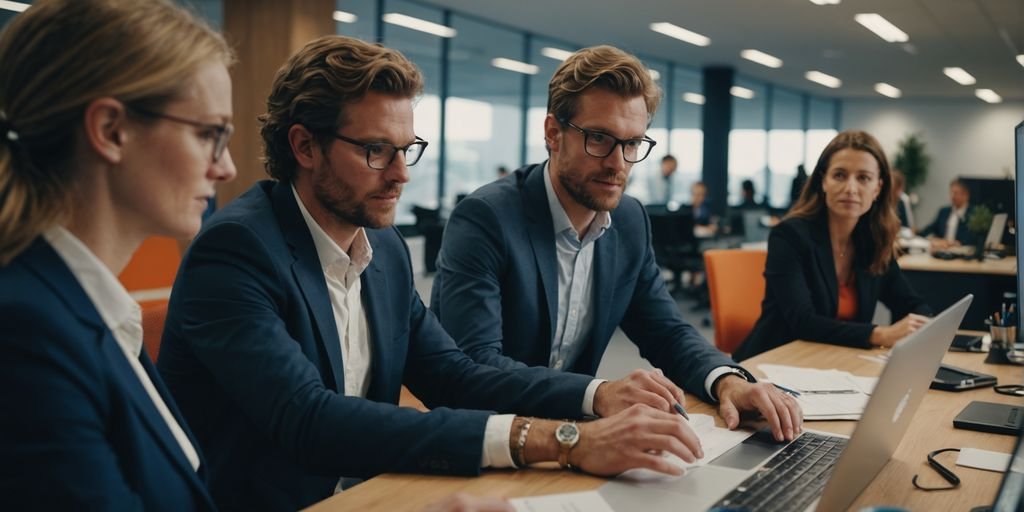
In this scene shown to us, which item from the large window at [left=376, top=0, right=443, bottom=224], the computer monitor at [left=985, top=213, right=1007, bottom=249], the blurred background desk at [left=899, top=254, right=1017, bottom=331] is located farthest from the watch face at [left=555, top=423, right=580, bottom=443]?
the large window at [left=376, top=0, right=443, bottom=224]

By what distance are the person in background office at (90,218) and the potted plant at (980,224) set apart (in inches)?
202

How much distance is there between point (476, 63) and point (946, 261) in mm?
6612

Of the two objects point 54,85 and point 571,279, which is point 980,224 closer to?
point 571,279

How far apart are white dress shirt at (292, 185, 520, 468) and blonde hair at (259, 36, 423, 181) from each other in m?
0.12

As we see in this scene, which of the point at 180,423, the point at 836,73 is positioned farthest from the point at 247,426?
the point at 836,73

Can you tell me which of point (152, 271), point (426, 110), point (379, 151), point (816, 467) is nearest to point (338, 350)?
point (379, 151)

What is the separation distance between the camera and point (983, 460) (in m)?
1.48

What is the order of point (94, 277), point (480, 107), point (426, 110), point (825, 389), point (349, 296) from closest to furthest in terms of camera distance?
point (94, 277) < point (349, 296) < point (825, 389) < point (426, 110) < point (480, 107)

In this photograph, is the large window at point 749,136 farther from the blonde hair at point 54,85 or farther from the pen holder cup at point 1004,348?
the blonde hair at point 54,85

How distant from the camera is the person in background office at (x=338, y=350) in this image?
129 centimetres

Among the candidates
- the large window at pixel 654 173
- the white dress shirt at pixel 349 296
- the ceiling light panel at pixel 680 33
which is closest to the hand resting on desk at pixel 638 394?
the white dress shirt at pixel 349 296

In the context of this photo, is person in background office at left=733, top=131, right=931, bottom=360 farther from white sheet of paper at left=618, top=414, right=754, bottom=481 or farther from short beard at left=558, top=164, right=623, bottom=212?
white sheet of paper at left=618, top=414, right=754, bottom=481

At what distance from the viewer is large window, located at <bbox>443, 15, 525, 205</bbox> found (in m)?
10.2

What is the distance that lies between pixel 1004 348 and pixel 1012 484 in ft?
5.62
